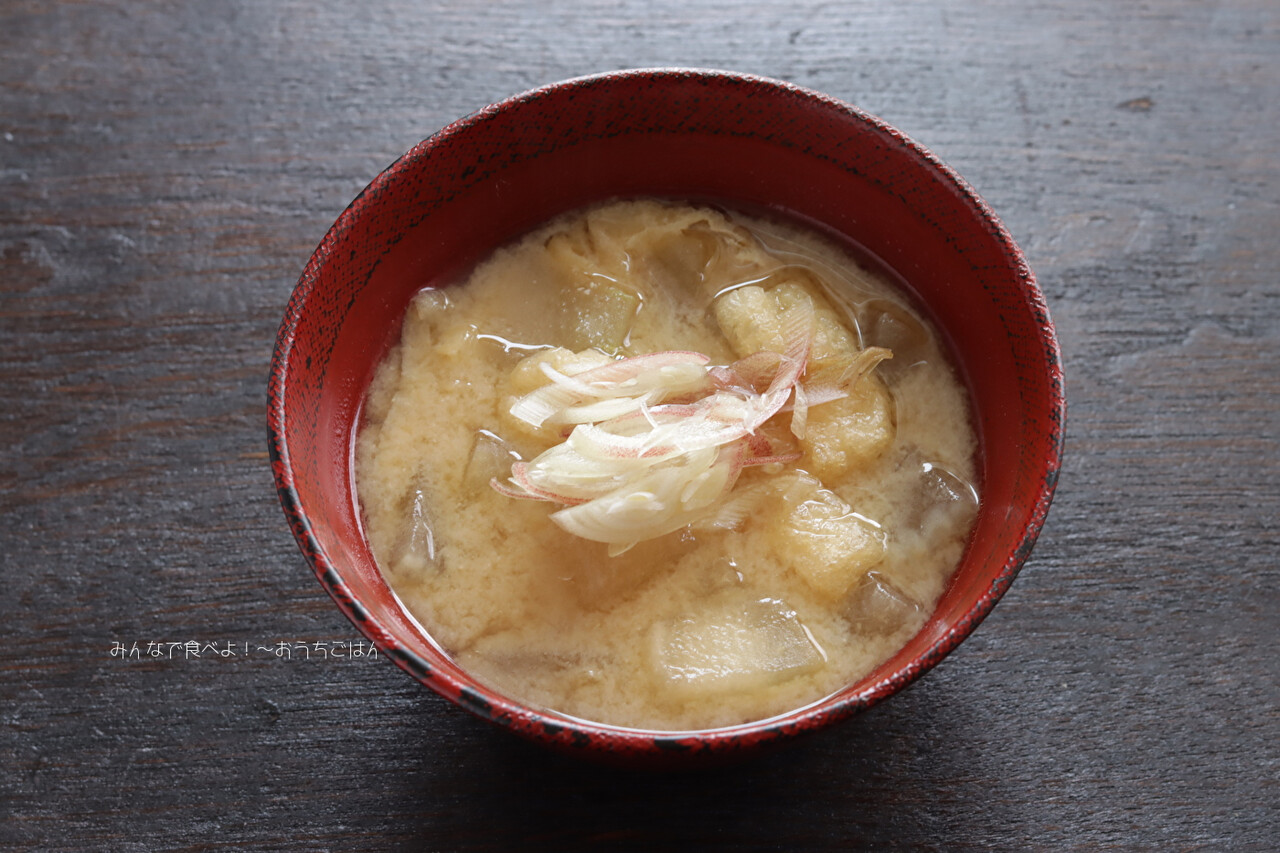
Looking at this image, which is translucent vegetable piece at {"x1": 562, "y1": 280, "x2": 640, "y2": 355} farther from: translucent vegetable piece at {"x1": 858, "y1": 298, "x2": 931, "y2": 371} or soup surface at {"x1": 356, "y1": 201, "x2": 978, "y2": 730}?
translucent vegetable piece at {"x1": 858, "y1": 298, "x2": 931, "y2": 371}

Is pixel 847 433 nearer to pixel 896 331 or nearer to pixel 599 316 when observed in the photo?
pixel 896 331

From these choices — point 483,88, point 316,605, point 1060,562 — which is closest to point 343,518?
point 316,605

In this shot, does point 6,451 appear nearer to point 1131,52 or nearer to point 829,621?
point 829,621

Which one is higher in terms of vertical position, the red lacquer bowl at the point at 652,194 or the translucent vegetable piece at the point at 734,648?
the red lacquer bowl at the point at 652,194

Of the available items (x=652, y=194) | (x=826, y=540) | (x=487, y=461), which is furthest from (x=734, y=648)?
(x=652, y=194)

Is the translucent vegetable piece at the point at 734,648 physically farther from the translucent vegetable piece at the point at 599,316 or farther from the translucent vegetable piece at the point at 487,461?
the translucent vegetable piece at the point at 599,316

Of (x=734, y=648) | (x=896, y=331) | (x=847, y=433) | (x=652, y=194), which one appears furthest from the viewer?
(x=652, y=194)

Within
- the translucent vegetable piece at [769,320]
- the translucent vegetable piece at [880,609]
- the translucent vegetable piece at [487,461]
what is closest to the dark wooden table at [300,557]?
the translucent vegetable piece at [880,609]

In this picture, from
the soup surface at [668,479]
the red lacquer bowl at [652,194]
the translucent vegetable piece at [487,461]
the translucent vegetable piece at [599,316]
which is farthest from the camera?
the translucent vegetable piece at [599,316]
